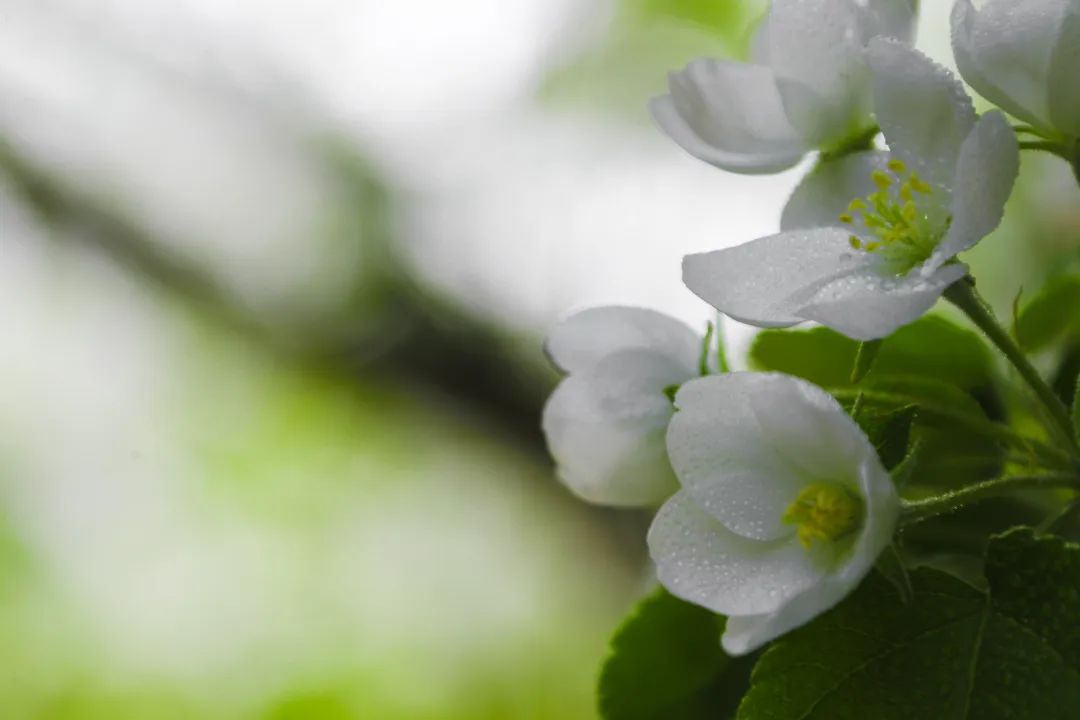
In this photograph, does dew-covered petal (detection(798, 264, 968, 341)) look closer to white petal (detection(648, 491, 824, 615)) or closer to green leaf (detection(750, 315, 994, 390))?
white petal (detection(648, 491, 824, 615))

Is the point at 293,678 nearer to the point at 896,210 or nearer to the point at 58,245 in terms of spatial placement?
the point at 58,245

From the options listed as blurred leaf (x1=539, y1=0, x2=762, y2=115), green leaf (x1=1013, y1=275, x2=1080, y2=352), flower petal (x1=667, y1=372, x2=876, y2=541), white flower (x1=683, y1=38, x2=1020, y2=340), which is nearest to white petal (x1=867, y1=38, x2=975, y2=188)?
white flower (x1=683, y1=38, x2=1020, y2=340)

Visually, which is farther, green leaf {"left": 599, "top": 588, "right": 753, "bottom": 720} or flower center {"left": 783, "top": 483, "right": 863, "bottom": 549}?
green leaf {"left": 599, "top": 588, "right": 753, "bottom": 720}

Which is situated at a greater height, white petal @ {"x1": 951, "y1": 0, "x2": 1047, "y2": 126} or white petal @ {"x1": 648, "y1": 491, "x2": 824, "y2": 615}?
white petal @ {"x1": 951, "y1": 0, "x2": 1047, "y2": 126}

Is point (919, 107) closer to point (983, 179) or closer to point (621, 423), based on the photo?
point (983, 179)

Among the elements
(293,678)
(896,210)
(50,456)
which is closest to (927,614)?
(896,210)

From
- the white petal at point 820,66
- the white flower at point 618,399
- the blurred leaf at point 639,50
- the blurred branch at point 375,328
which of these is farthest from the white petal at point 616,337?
the blurred leaf at point 639,50
